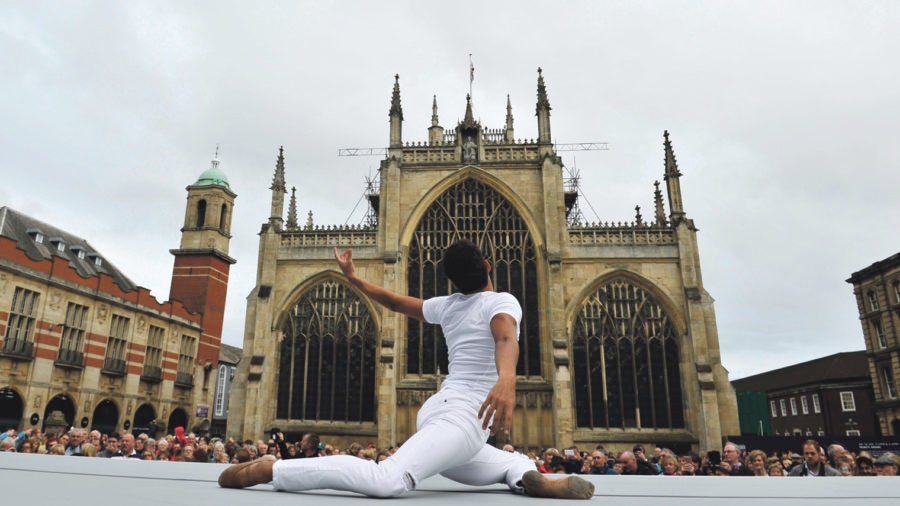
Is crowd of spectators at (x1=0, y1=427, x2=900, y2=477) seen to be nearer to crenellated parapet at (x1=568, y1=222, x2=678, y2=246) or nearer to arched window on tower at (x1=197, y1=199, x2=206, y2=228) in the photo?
crenellated parapet at (x1=568, y1=222, x2=678, y2=246)

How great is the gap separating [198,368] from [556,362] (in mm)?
24778

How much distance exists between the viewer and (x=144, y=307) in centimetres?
3002

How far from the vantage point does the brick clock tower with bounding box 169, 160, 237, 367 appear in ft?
117

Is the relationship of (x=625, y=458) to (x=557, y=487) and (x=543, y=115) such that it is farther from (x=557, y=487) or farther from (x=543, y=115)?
(x=543, y=115)

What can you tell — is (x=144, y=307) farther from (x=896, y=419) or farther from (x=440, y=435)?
(x=896, y=419)

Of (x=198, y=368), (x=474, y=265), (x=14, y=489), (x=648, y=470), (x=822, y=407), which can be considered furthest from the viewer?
(x=822, y=407)

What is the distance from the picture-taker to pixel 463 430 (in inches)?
118

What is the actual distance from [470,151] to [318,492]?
22468 mm

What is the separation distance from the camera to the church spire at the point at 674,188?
23.1 m

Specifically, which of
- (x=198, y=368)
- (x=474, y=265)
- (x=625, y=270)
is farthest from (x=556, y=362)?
(x=198, y=368)

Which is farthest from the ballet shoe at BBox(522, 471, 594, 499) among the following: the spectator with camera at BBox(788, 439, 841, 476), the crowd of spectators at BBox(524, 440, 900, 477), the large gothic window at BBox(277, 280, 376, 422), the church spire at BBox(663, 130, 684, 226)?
the church spire at BBox(663, 130, 684, 226)

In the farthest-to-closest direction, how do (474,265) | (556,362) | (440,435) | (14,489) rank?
(556,362) < (474,265) < (440,435) < (14,489)

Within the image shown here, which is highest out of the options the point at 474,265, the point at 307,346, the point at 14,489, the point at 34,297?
the point at 34,297

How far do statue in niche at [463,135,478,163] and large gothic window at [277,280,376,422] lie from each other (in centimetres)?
785
